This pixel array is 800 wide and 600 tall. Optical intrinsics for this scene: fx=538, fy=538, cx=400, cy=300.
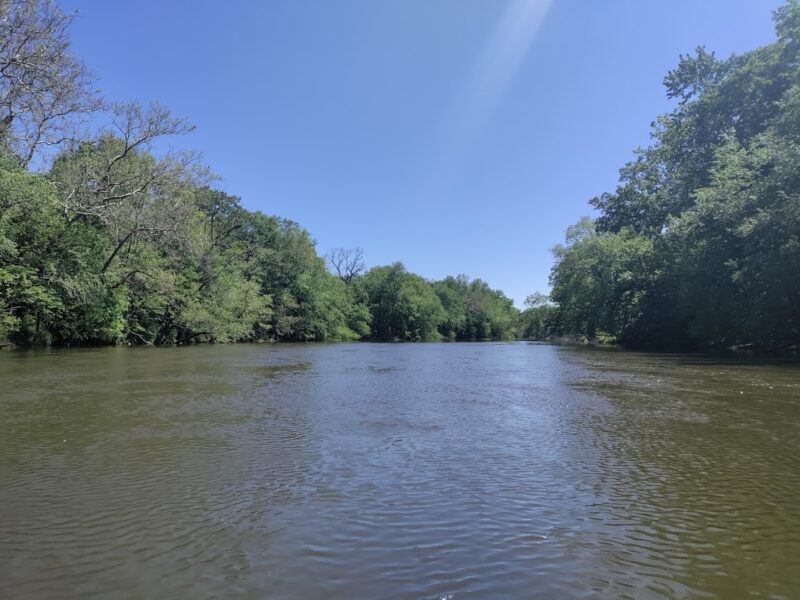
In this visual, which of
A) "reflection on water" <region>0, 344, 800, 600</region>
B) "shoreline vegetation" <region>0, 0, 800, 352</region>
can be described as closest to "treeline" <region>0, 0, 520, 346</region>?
"shoreline vegetation" <region>0, 0, 800, 352</region>

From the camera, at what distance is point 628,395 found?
47.7ft

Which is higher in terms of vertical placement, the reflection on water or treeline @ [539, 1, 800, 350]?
treeline @ [539, 1, 800, 350]

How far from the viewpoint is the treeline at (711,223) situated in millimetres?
29562

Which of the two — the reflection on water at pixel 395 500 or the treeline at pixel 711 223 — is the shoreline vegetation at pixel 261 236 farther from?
the reflection on water at pixel 395 500

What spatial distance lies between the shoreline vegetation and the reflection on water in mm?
22120

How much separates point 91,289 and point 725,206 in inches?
1558

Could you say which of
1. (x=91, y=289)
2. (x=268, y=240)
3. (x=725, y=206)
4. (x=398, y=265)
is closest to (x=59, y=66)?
(x=91, y=289)

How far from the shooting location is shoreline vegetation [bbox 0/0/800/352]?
28594 millimetres

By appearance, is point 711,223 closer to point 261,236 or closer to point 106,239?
point 106,239

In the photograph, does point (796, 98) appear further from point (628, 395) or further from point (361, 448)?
point (361, 448)

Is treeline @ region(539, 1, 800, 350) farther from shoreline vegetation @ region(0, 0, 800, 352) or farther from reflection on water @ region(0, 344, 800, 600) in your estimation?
reflection on water @ region(0, 344, 800, 600)

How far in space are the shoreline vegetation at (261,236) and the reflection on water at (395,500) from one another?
22.1m

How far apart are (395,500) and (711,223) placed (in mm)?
35508

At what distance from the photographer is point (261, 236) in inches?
2908
